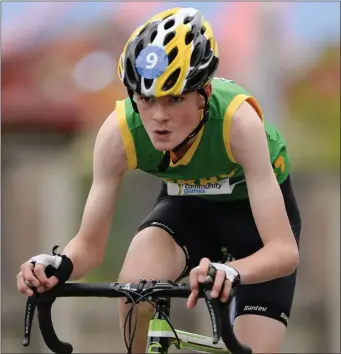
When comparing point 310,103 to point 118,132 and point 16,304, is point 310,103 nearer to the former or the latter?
point 16,304

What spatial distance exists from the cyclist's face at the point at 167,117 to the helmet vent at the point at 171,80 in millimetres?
49

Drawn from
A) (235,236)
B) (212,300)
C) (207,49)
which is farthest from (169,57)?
(235,236)

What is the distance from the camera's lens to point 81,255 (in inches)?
126

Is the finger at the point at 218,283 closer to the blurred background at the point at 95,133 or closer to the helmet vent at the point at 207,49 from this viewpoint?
the helmet vent at the point at 207,49

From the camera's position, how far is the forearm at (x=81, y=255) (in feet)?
10.4

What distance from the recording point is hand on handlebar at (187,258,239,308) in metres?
2.51

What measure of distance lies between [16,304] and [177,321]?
158 centimetres

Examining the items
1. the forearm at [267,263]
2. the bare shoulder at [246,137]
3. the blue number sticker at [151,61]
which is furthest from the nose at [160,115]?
the forearm at [267,263]

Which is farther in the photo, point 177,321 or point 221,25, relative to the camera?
point 177,321

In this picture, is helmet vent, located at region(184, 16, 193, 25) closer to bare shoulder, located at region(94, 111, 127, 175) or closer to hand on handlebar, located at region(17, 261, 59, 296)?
bare shoulder, located at region(94, 111, 127, 175)

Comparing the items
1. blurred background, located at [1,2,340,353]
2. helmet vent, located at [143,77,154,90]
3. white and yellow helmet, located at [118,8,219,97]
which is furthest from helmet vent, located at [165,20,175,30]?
blurred background, located at [1,2,340,353]

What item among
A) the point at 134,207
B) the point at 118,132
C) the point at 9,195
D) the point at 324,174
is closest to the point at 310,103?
the point at 324,174

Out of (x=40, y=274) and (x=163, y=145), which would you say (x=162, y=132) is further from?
(x=40, y=274)

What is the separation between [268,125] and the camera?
3.64 m
